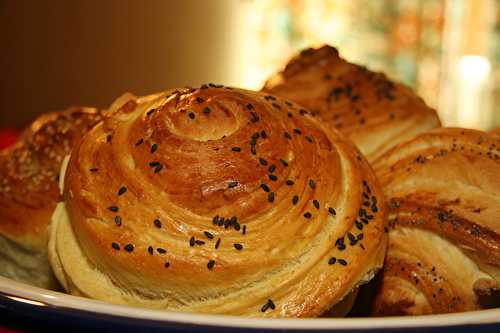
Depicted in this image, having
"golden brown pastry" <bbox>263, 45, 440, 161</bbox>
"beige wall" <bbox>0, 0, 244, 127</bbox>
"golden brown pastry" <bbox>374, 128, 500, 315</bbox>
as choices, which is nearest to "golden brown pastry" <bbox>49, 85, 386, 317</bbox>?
"golden brown pastry" <bbox>374, 128, 500, 315</bbox>

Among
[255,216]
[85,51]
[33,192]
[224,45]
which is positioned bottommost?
[224,45]

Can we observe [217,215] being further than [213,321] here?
Yes

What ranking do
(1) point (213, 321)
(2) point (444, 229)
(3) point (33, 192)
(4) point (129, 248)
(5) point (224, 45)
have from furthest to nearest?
(5) point (224, 45), (3) point (33, 192), (2) point (444, 229), (4) point (129, 248), (1) point (213, 321)

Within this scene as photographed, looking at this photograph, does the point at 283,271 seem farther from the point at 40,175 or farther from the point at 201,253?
the point at 40,175

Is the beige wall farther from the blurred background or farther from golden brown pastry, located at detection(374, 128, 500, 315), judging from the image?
golden brown pastry, located at detection(374, 128, 500, 315)

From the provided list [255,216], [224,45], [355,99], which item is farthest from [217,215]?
[224,45]

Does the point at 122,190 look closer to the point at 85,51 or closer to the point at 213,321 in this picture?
the point at 213,321
